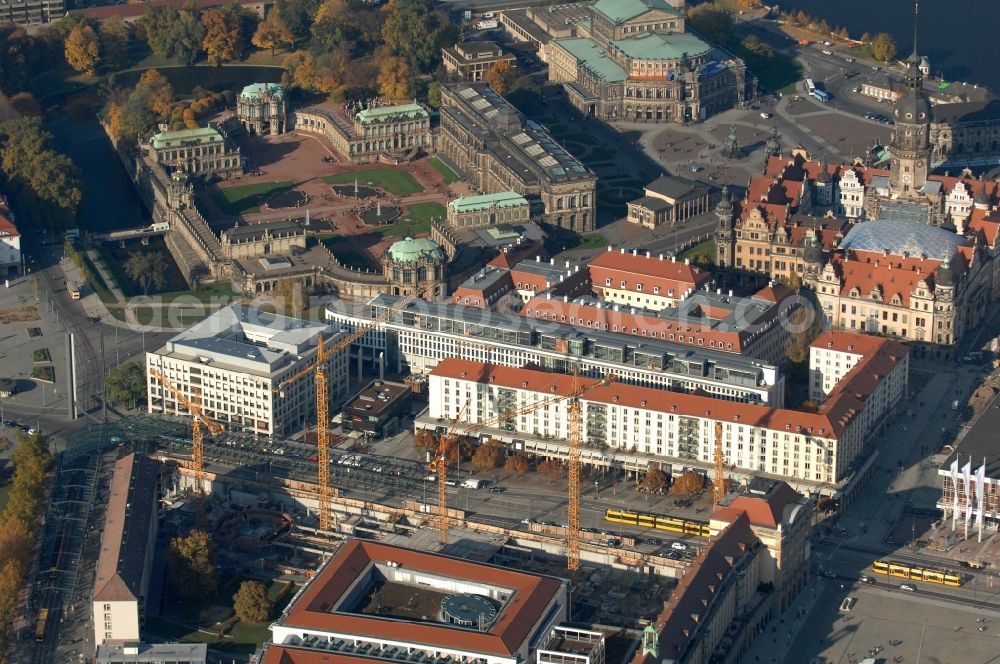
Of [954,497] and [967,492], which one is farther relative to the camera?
[954,497]

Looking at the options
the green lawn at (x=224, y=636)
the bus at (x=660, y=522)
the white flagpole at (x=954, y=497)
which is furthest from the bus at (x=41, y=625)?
the white flagpole at (x=954, y=497)

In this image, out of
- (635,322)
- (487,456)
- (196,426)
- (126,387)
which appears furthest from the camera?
(635,322)

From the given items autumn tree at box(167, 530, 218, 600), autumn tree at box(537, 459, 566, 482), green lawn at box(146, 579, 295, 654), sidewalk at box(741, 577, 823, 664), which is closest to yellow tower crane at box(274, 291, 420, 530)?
autumn tree at box(167, 530, 218, 600)

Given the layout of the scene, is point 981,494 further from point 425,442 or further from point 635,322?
point 425,442

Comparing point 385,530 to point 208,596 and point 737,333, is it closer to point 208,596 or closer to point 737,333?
point 208,596

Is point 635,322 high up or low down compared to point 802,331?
up

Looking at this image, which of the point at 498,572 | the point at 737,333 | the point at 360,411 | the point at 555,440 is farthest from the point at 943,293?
the point at 498,572

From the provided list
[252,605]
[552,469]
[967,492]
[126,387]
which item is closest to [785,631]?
[967,492]

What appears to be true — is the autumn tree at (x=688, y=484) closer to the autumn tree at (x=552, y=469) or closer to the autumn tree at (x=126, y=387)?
the autumn tree at (x=552, y=469)
